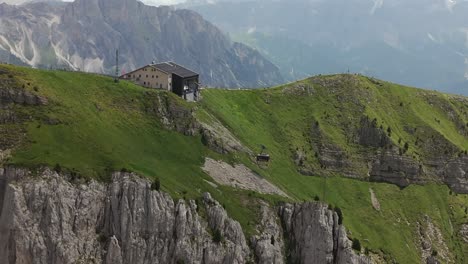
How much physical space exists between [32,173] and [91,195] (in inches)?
469

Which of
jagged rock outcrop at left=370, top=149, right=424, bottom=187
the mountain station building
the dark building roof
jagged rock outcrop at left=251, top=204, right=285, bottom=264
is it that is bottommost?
jagged rock outcrop at left=251, top=204, right=285, bottom=264

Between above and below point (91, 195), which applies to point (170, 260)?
below

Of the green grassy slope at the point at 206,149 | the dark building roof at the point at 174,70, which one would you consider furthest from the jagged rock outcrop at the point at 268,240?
the dark building roof at the point at 174,70

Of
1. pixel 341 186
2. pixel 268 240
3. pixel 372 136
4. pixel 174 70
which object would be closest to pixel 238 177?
pixel 268 240

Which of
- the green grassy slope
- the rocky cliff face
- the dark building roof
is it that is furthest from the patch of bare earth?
the dark building roof

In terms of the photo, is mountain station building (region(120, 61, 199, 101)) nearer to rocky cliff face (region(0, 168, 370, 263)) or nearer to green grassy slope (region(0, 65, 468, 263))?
green grassy slope (region(0, 65, 468, 263))

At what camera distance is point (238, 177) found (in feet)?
493

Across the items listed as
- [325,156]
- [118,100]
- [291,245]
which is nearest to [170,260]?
[291,245]

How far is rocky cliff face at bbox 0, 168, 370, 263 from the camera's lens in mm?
108812

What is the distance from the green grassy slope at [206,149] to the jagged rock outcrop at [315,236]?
22.3ft

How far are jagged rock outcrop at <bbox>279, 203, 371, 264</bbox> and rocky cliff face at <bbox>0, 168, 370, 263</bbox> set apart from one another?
39.7 inches

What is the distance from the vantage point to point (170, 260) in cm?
12094

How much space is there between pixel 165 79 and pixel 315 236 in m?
62.4

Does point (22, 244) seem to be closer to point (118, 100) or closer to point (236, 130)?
point (118, 100)
